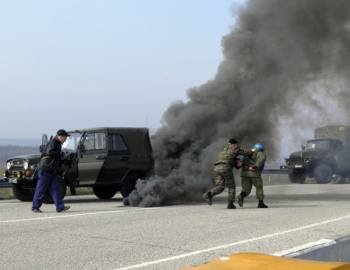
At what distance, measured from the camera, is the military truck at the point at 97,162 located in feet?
44.3

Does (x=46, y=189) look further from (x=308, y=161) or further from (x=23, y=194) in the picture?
(x=308, y=161)

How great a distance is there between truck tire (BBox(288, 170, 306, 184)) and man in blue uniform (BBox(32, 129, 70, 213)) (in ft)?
51.9

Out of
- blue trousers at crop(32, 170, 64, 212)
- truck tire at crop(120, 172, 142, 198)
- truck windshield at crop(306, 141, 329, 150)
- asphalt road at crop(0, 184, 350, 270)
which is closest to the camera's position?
asphalt road at crop(0, 184, 350, 270)

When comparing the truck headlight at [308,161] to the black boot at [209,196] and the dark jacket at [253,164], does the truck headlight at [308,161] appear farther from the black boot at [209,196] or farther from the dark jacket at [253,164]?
the black boot at [209,196]

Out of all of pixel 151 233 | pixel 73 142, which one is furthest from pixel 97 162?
pixel 151 233

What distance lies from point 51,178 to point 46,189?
0.24m

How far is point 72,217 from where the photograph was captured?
10.4 m

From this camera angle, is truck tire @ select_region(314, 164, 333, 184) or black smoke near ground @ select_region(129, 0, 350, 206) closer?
black smoke near ground @ select_region(129, 0, 350, 206)

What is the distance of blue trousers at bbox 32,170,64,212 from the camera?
11234 millimetres

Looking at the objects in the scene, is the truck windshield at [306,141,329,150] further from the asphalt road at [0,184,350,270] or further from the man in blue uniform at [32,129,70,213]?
the man in blue uniform at [32,129,70,213]

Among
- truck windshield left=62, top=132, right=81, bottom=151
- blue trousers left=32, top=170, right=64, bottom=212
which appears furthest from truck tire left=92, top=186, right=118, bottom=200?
blue trousers left=32, top=170, right=64, bottom=212

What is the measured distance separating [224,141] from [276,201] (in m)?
2.05

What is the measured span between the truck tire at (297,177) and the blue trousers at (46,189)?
52.2ft

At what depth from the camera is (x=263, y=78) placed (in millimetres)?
15195
